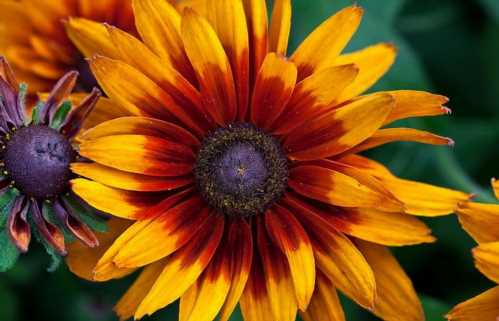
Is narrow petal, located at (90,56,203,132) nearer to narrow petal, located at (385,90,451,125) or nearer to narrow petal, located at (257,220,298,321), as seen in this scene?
narrow petal, located at (257,220,298,321)

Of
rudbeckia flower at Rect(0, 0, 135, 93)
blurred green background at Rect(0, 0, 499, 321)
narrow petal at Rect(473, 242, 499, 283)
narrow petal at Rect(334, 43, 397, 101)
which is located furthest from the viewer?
blurred green background at Rect(0, 0, 499, 321)

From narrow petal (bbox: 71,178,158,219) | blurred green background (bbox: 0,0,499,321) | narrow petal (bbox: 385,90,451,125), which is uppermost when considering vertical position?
narrow petal (bbox: 385,90,451,125)

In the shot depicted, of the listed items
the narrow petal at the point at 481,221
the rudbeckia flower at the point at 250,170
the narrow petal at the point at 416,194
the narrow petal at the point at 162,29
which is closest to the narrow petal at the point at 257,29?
the rudbeckia flower at the point at 250,170

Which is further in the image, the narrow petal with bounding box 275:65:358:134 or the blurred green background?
the blurred green background

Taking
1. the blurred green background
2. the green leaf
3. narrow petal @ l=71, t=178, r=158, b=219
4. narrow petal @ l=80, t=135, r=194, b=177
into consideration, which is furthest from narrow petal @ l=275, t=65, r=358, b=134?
the blurred green background

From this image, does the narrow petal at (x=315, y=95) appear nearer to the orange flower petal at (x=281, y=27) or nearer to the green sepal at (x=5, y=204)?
the orange flower petal at (x=281, y=27)
